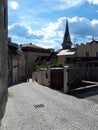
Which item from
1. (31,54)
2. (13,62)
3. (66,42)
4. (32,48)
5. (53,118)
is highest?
(66,42)

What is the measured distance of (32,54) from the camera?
3324 inches

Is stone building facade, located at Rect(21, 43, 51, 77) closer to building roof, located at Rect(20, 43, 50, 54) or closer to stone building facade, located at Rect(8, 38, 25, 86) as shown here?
building roof, located at Rect(20, 43, 50, 54)

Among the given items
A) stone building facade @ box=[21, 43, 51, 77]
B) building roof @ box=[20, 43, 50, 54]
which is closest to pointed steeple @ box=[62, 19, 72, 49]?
building roof @ box=[20, 43, 50, 54]

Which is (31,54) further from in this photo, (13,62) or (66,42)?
(13,62)

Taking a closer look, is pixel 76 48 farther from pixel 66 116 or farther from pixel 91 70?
pixel 66 116

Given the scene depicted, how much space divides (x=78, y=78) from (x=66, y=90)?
2919mm

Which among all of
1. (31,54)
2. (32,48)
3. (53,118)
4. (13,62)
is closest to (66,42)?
(32,48)

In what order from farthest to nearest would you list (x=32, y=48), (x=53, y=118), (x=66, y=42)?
(x=66, y=42) → (x=32, y=48) → (x=53, y=118)

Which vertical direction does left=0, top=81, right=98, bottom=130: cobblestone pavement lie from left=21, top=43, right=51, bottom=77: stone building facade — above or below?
below

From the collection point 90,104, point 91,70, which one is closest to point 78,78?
point 91,70

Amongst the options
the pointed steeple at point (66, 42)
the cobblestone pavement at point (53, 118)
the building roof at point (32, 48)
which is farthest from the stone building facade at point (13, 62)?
the pointed steeple at point (66, 42)

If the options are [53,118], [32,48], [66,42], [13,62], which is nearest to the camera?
[53,118]

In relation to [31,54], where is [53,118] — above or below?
below

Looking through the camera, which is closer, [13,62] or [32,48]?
[13,62]
